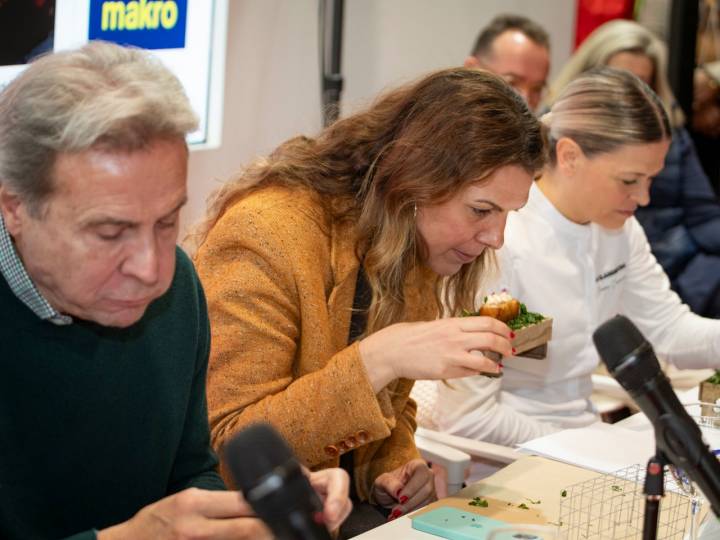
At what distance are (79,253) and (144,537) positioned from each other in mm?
388

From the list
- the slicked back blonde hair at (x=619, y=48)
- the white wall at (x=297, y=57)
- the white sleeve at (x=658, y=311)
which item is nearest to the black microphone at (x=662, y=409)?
the white sleeve at (x=658, y=311)

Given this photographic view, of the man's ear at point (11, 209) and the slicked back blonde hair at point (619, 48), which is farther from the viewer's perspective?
the slicked back blonde hair at point (619, 48)

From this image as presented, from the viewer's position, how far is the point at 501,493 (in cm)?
203

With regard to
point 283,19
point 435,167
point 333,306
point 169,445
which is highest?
point 283,19

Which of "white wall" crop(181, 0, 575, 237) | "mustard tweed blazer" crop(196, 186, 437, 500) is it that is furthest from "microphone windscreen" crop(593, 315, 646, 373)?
"white wall" crop(181, 0, 575, 237)

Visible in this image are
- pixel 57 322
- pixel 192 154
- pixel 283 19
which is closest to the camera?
pixel 57 322

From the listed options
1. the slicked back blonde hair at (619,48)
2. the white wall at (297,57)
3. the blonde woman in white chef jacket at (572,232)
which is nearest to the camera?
the blonde woman in white chef jacket at (572,232)

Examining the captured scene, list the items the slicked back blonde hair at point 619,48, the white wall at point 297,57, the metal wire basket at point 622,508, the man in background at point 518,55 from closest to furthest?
the metal wire basket at point 622,508, the white wall at point 297,57, the slicked back blonde hair at point 619,48, the man in background at point 518,55

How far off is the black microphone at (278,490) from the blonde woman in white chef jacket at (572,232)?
1779mm

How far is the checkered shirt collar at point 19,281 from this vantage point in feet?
4.86

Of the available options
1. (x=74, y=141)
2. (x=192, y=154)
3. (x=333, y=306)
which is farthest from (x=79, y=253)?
(x=192, y=154)

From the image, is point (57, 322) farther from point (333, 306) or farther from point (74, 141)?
point (333, 306)

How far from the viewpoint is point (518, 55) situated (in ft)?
14.9

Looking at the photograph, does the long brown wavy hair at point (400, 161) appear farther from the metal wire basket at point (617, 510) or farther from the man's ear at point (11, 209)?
the man's ear at point (11, 209)
